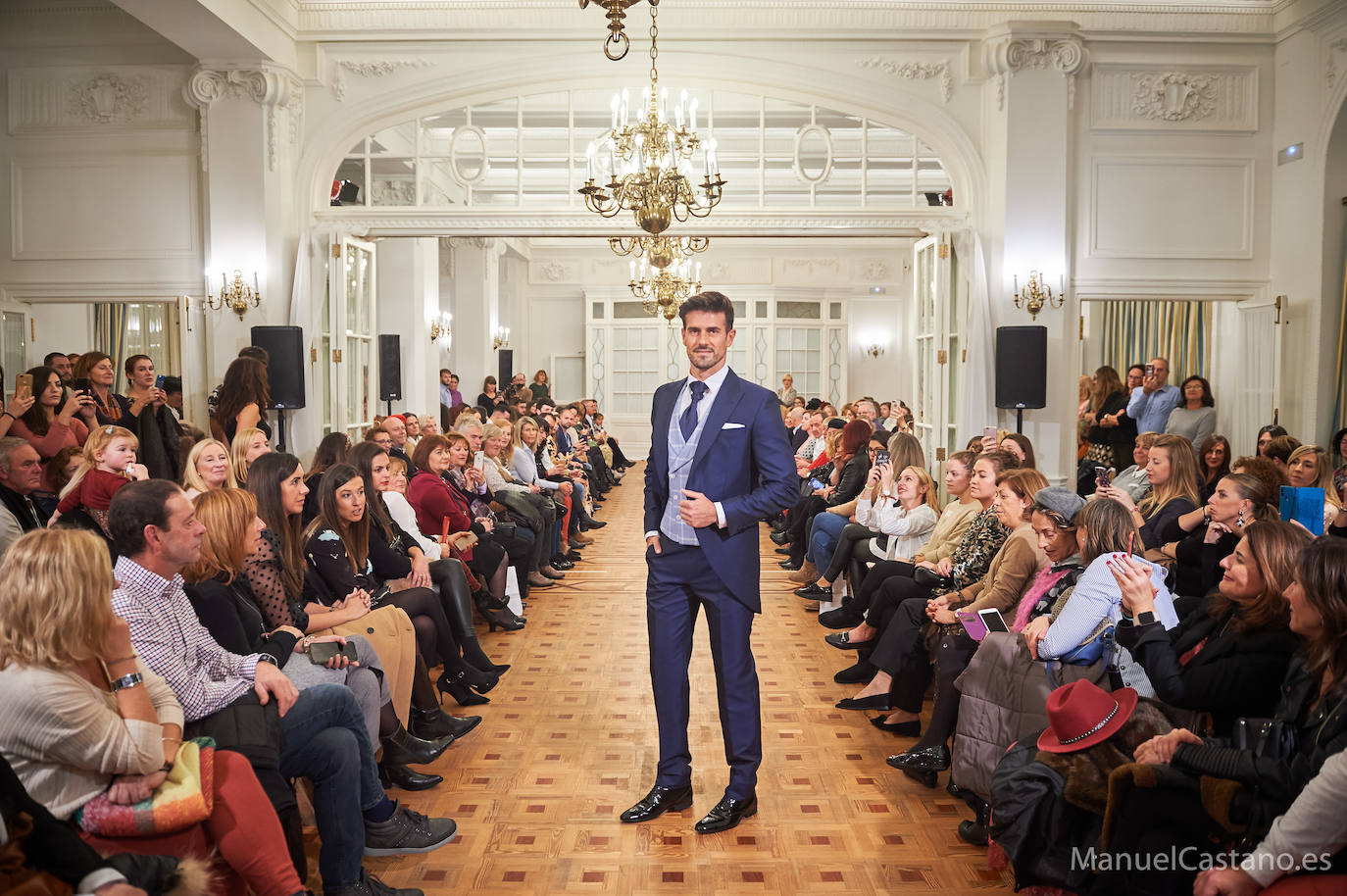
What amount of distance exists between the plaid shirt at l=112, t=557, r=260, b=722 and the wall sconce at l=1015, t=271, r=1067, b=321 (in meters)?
6.91

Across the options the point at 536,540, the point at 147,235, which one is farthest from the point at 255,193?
the point at 536,540

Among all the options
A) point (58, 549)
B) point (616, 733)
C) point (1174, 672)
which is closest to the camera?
point (58, 549)

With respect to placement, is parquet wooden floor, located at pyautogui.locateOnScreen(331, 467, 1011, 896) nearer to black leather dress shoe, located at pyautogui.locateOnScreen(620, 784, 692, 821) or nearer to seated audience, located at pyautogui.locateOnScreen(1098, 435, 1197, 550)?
black leather dress shoe, located at pyautogui.locateOnScreen(620, 784, 692, 821)

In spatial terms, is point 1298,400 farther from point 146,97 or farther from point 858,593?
point 146,97

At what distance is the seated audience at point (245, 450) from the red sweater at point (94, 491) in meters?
0.45

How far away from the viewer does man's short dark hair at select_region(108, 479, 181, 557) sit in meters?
2.70

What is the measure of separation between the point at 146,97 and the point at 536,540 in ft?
15.7

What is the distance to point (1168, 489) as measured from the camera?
16.8 ft

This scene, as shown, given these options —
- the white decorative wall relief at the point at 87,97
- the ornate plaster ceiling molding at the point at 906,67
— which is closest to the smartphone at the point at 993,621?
the ornate plaster ceiling molding at the point at 906,67

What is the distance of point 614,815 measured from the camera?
356 cm

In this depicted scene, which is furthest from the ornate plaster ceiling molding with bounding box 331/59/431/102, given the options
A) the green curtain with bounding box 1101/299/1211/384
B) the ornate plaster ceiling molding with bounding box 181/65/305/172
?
the green curtain with bounding box 1101/299/1211/384

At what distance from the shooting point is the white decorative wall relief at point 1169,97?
8.42 metres

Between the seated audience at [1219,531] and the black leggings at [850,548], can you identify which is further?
the black leggings at [850,548]

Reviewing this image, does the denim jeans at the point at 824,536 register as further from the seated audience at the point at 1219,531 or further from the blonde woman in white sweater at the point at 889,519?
the seated audience at the point at 1219,531
